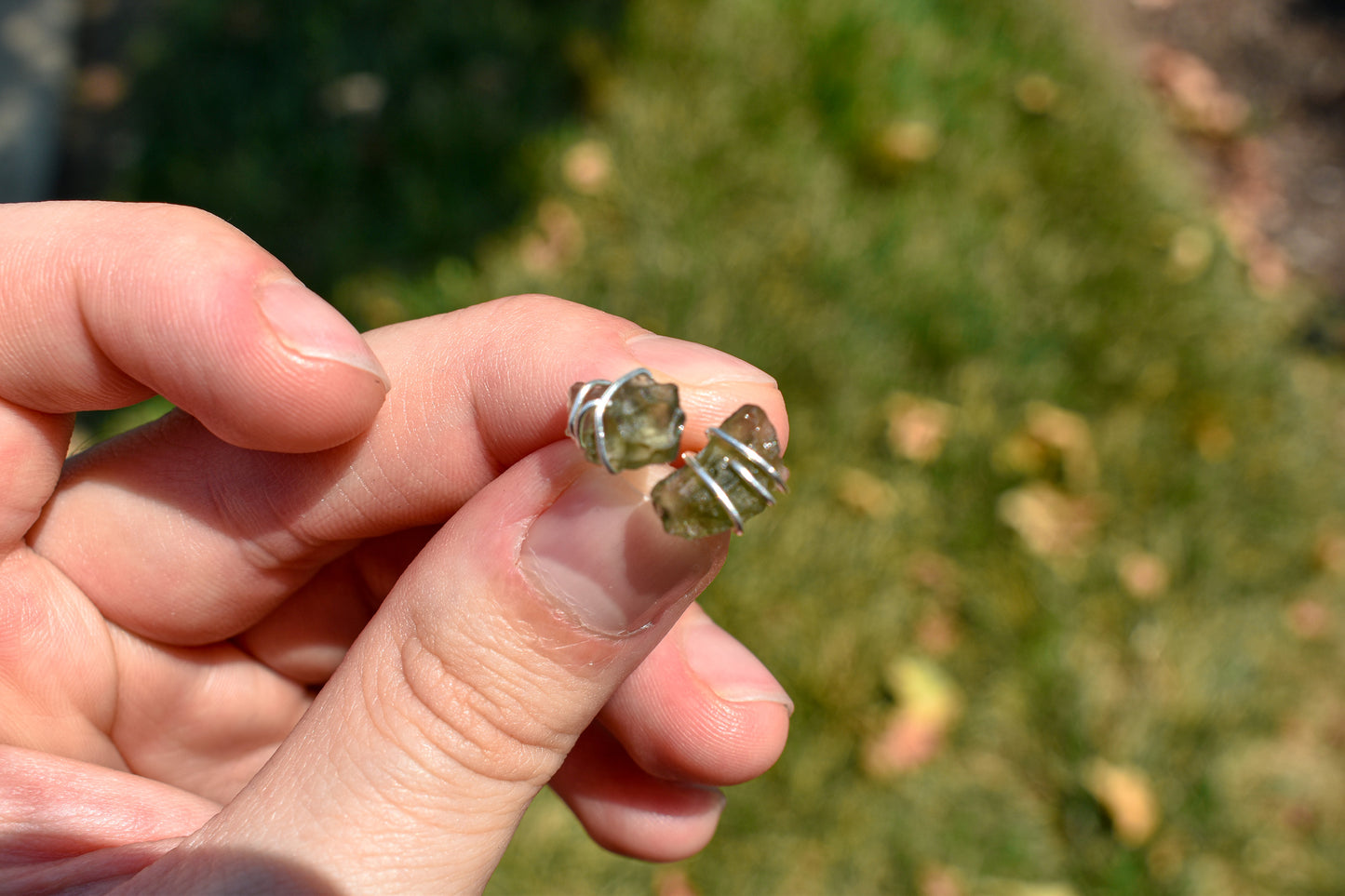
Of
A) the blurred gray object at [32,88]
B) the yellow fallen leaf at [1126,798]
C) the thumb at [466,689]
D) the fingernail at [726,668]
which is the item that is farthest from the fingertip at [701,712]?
the blurred gray object at [32,88]

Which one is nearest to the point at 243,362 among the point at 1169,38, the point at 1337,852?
the point at 1337,852

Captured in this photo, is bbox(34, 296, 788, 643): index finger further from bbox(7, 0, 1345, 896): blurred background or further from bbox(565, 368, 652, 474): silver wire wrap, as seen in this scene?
bbox(7, 0, 1345, 896): blurred background

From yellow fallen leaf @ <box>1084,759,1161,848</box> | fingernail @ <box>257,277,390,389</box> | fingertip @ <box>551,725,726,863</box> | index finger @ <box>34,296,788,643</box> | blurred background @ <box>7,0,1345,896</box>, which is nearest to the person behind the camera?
fingernail @ <box>257,277,390,389</box>

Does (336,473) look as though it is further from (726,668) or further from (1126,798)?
(1126,798)

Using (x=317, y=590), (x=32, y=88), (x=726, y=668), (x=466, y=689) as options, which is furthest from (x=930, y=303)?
(x=32, y=88)

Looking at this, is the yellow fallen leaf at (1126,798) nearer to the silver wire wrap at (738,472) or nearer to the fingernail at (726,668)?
the fingernail at (726,668)

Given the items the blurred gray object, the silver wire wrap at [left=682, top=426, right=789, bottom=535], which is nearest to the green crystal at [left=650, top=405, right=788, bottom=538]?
the silver wire wrap at [left=682, top=426, right=789, bottom=535]

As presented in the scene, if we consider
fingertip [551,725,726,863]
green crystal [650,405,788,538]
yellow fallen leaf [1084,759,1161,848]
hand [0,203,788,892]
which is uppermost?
green crystal [650,405,788,538]
